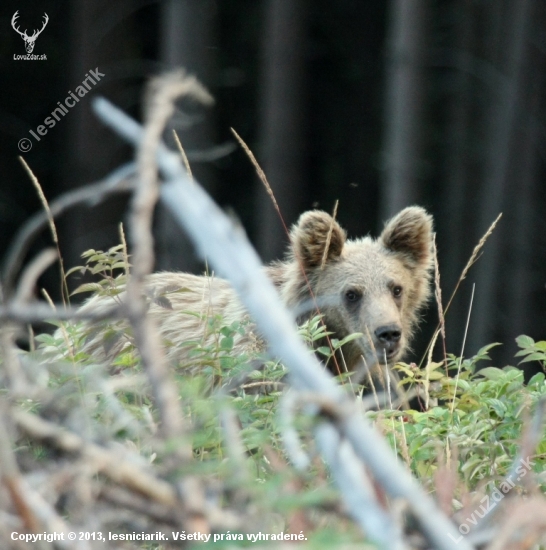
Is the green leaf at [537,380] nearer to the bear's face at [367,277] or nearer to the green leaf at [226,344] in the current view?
the green leaf at [226,344]

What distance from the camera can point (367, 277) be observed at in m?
5.19

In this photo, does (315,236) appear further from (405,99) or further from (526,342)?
(405,99)

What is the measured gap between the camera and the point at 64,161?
8.84 metres

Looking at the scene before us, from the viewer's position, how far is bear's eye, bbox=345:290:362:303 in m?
5.11

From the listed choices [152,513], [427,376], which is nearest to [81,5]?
[427,376]

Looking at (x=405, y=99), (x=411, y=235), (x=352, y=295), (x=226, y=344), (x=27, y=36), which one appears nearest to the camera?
(x=226, y=344)

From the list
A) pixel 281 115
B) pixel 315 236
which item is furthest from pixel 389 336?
pixel 281 115

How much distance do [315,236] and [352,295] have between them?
0.42 metres

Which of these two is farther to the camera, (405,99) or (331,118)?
(331,118)

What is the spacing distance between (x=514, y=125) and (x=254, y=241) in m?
2.72

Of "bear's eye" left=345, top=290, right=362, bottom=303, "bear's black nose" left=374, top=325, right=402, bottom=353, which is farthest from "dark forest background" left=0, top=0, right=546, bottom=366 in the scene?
"bear's black nose" left=374, top=325, right=402, bottom=353

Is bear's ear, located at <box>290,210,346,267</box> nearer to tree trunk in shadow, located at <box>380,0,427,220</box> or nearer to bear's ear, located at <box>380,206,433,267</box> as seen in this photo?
bear's ear, located at <box>380,206,433,267</box>

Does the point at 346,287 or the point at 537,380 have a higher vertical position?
the point at 537,380

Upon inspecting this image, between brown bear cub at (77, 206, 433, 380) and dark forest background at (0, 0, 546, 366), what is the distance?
2.32 meters
